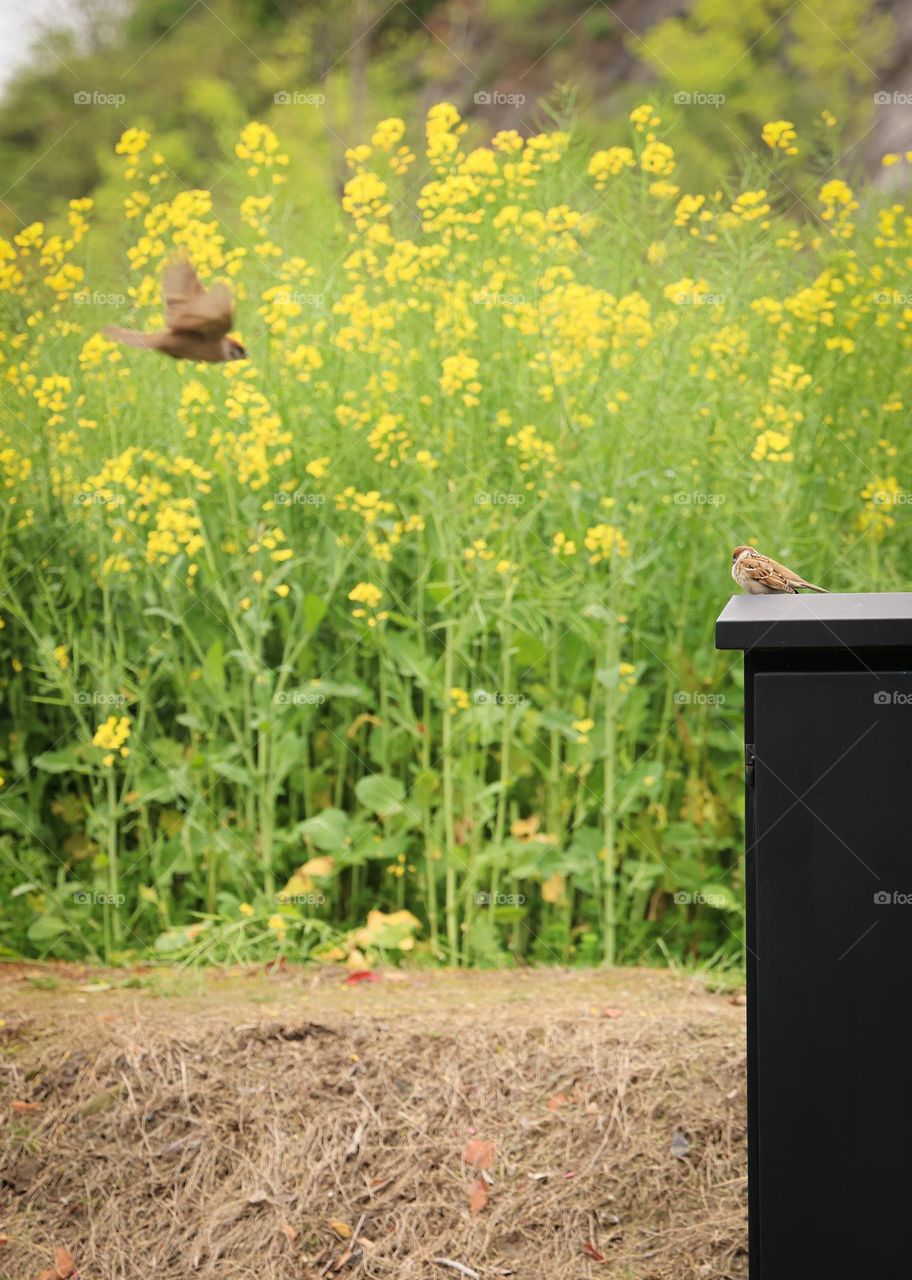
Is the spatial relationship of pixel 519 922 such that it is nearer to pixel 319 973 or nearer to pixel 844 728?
pixel 319 973

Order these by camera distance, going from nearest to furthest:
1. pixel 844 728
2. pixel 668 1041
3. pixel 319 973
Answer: pixel 844 728 → pixel 668 1041 → pixel 319 973

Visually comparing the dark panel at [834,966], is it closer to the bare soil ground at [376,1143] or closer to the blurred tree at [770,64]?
the bare soil ground at [376,1143]

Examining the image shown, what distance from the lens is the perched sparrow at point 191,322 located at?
3236mm

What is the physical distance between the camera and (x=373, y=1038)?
269cm

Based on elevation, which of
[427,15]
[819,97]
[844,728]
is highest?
[427,15]

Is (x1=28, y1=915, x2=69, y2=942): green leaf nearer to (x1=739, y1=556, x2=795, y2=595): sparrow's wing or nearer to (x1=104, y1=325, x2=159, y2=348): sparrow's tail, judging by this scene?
(x1=104, y1=325, x2=159, y2=348): sparrow's tail

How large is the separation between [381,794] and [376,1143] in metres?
1.01

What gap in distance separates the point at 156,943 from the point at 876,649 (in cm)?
231

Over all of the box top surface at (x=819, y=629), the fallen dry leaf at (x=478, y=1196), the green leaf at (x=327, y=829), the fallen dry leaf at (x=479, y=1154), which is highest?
the box top surface at (x=819, y=629)

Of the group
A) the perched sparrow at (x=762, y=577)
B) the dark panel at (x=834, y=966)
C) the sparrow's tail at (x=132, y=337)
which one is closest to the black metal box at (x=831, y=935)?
the dark panel at (x=834, y=966)

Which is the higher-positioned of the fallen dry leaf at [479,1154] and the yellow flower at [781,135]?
the yellow flower at [781,135]

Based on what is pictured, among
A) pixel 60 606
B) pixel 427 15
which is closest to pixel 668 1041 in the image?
pixel 60 606

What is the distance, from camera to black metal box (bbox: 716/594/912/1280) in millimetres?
1551

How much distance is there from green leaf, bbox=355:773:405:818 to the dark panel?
5.91 feet
